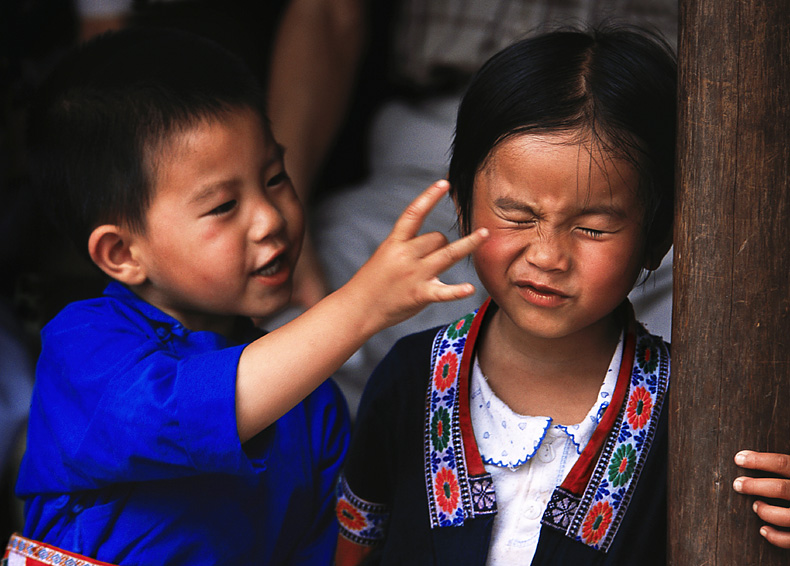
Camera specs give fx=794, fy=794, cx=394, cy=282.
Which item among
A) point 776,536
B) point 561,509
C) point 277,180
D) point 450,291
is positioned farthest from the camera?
point 277,180

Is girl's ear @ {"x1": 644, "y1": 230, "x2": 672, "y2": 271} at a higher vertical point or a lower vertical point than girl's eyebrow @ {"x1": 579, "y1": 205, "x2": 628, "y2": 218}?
lower

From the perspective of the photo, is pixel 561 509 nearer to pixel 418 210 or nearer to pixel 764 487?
pixel 764 487

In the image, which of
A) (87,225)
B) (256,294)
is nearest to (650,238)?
(256,294)

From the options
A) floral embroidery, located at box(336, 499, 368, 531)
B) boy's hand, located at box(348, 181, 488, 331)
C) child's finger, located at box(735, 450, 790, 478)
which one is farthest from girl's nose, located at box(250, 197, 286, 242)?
child's finger, located at box(735, 450, 790, 478)

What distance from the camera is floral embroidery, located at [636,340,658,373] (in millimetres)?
1302

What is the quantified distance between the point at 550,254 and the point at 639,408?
34cm

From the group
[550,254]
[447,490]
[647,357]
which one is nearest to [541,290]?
[550,254]

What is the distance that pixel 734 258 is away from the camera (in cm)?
109

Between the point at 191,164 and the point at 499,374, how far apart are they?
0.63 meters

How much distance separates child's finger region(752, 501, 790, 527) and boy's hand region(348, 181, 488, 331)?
21.0 inches

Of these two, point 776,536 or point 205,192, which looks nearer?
point 776,536

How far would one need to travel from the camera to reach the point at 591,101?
1134 mm

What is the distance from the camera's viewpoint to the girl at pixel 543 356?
1.13 meters

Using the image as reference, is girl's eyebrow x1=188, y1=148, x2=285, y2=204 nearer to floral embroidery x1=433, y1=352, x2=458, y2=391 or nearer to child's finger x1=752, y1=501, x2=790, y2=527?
floral embroidery x1=433, y1=352, x2=458, y2=391
